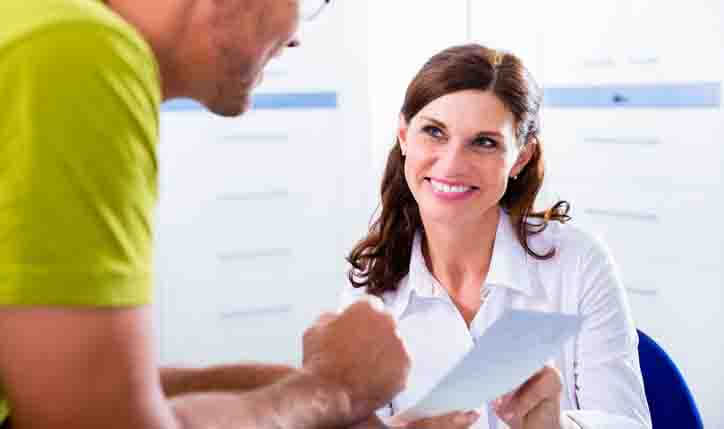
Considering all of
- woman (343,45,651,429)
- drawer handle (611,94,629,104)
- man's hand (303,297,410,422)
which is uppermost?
man's hand (303,297,410,422)

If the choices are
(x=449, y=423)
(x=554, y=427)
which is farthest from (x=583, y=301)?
(x=449, y=423)

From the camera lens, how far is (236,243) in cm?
371

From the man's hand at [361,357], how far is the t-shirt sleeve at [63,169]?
11.8 inches

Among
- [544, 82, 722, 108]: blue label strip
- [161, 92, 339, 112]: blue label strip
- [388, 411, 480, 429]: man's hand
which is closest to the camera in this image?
[388, 411, 480, 429]: man's hand

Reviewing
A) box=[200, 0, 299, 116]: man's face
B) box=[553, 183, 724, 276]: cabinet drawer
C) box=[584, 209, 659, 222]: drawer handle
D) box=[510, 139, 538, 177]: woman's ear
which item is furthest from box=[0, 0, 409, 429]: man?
box=[584, 209, 659, 222]: drawer handle

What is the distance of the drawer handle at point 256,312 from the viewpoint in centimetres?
371

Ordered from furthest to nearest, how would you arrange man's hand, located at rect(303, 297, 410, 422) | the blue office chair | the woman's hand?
the blue office chair < the woman's hand < man's hand, located at rect(303, 297, 410, 422)

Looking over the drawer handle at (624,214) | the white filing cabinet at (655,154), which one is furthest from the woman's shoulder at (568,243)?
the drawer handle at (624,214)

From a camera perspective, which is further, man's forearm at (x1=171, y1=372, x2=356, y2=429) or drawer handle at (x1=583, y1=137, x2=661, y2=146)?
drawer handle at (x1=583, y1=137, x2=661, y2=146)

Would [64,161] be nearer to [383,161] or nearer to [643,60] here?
[643,60]

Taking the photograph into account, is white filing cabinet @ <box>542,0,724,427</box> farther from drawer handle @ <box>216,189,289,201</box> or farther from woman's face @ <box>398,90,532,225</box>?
woman's face @ <box>398,90,532,225</box>

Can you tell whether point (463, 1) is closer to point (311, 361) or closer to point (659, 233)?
point (659, 233)

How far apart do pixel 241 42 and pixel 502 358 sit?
0.38m

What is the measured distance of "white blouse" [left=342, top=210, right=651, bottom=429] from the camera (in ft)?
5.45
